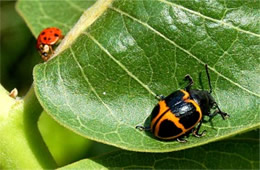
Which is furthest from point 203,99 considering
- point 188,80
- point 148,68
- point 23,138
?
point 23,138

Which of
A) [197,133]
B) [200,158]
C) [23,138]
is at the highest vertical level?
[23,138]

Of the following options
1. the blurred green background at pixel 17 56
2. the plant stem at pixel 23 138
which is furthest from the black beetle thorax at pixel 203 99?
the blurred green background at pixel 17 56

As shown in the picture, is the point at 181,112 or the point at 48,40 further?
the point at 48,40

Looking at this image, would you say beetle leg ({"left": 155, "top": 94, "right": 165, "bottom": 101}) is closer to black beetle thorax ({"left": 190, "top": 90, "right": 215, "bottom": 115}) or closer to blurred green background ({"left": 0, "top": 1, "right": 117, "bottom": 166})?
black beetle thorax ({"left": 190, "top": 90, "right": 215, "bottom": 115})

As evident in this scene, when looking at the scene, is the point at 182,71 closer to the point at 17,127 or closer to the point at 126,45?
the point at 126,45

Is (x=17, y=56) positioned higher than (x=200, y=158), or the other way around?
(x=17, y=56)

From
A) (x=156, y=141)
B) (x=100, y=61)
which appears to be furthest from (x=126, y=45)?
(x=156, y=141)

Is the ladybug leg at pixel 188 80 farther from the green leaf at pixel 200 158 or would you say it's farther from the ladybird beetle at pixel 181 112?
the green leaf at pixel 200 158

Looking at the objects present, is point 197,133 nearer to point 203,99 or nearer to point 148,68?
point 203,99
